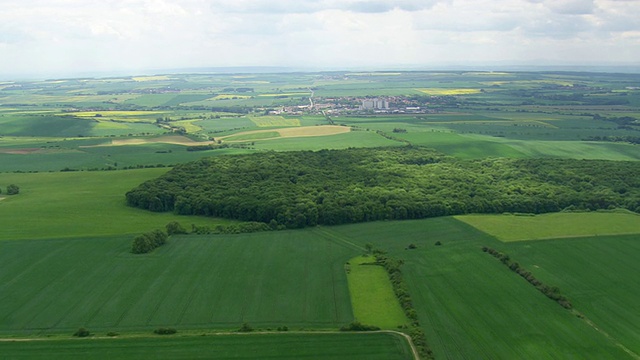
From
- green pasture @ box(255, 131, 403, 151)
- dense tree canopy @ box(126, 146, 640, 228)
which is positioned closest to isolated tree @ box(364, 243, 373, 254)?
dense tree canopy @ box(126, 146, 640, 228)

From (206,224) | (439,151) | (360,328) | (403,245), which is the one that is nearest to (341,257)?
(403,245)

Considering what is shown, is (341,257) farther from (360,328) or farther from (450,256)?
(360,328)

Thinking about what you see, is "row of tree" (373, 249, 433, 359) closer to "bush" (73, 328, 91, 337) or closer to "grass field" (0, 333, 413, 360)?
"grass field" (0, 333, 413, 360)

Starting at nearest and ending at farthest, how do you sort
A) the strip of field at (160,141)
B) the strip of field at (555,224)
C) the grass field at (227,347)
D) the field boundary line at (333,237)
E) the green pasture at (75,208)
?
the grass field at (227,347) → the field boundary line at (333,237) → the strip of field at (555,224) → the green pasture at (75,208) → the strip of field at (160,141)

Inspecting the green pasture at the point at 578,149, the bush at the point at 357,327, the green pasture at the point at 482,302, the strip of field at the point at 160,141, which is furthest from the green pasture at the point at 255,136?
the bush at the point at 357,327

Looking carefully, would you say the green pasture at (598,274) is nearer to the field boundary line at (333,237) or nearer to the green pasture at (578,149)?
the field boundary line at (333,237)

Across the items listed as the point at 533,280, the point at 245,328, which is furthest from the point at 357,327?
the point at 533,280

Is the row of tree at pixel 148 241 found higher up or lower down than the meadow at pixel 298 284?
higher up
